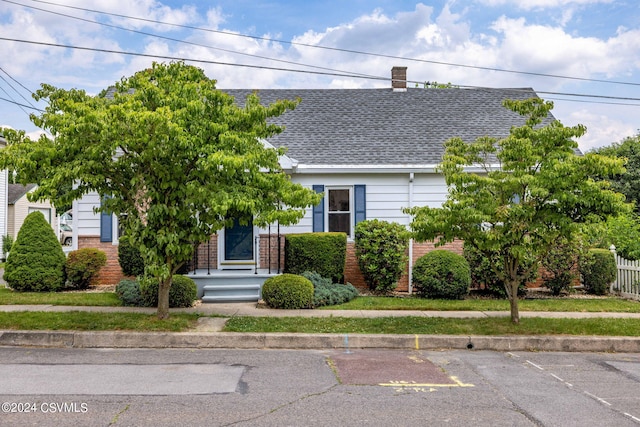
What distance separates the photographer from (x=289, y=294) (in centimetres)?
1075

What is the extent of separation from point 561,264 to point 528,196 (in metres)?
5.07

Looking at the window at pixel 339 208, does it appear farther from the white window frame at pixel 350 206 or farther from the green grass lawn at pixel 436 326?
the green grass lawn at pixel 436 326

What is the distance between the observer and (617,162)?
7.99 m

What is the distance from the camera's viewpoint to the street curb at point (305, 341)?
830 centimetres

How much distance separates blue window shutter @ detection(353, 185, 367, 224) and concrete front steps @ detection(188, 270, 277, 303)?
114 inches

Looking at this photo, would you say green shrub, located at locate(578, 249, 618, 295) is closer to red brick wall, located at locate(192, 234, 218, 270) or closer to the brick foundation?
the brick foundation

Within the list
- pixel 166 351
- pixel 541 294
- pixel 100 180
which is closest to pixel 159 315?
pixel 166 351

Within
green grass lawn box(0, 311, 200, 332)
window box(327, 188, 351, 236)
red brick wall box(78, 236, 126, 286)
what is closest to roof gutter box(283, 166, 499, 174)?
window box(327, 188, 351, 236)

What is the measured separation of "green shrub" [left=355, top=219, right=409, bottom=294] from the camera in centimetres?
1275

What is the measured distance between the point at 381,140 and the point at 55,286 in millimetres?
9245

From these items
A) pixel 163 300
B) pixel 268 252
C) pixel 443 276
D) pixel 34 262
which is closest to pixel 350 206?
pixel 268 252

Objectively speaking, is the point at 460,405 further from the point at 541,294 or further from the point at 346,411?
the point at 541,294

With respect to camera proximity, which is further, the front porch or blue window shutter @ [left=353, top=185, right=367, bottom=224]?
blue window shutter @ [left=353, top=185, right=367, bottom=224]

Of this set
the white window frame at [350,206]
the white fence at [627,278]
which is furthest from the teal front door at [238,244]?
the white fence at [627,278]
